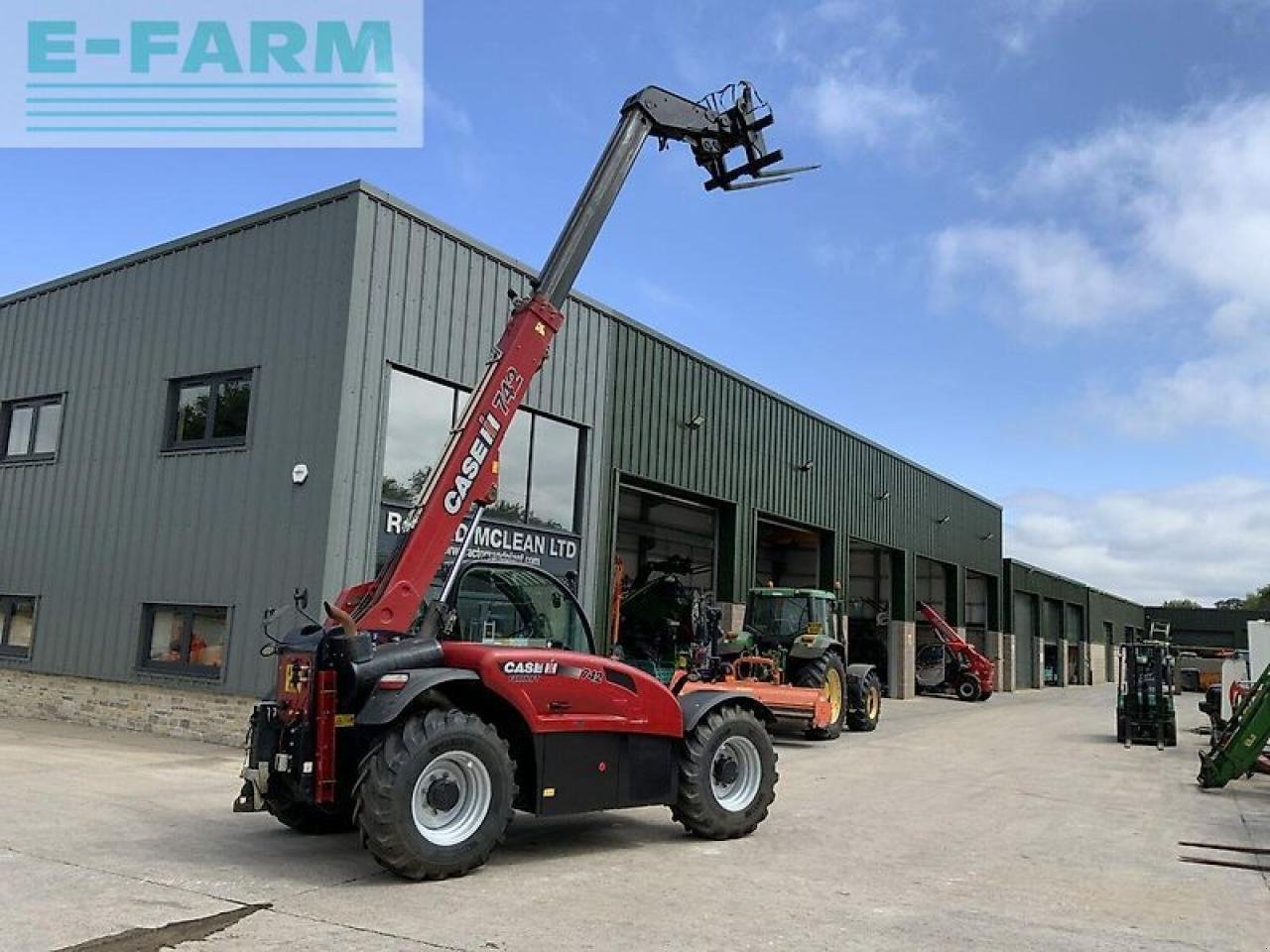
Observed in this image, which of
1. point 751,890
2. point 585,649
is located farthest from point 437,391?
point 751,890

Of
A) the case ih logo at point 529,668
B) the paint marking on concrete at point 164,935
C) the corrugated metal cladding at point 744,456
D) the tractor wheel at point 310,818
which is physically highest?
the corrugated metal cladding at point 744,456

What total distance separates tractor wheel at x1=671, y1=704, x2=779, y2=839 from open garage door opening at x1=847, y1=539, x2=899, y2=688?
73.6ft

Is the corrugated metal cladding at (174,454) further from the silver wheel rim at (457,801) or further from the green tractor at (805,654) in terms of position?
the green tractor at (805,654)

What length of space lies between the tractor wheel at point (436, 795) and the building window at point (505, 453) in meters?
6.32

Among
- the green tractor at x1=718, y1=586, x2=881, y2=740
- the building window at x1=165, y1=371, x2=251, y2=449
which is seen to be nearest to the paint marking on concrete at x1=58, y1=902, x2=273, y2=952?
the building window at x1=165, y1=371, x2=251, y2=449

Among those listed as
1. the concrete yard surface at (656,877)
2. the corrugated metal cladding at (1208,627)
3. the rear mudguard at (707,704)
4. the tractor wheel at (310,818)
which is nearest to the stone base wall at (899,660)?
the concrete yard surface at (656,877)

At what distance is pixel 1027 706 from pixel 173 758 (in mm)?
26073

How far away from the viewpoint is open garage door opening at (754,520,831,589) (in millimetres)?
27172

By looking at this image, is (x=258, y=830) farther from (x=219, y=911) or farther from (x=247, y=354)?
(x=247, y=354)

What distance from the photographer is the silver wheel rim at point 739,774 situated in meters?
8.16

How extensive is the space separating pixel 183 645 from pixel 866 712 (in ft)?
37.8

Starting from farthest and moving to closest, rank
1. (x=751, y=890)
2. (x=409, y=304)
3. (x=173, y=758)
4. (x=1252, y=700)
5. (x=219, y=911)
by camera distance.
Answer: (x=409, y=304) → (x=1252, y=700) → (x=173, y=758) → (x=751, y=890) → (x=219, y=911)

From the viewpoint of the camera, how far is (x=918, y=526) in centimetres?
3353

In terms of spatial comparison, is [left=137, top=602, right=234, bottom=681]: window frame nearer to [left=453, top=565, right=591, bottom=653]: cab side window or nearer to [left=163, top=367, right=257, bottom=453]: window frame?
[left=163, top=367, right=257, bottom=453]: window frame
